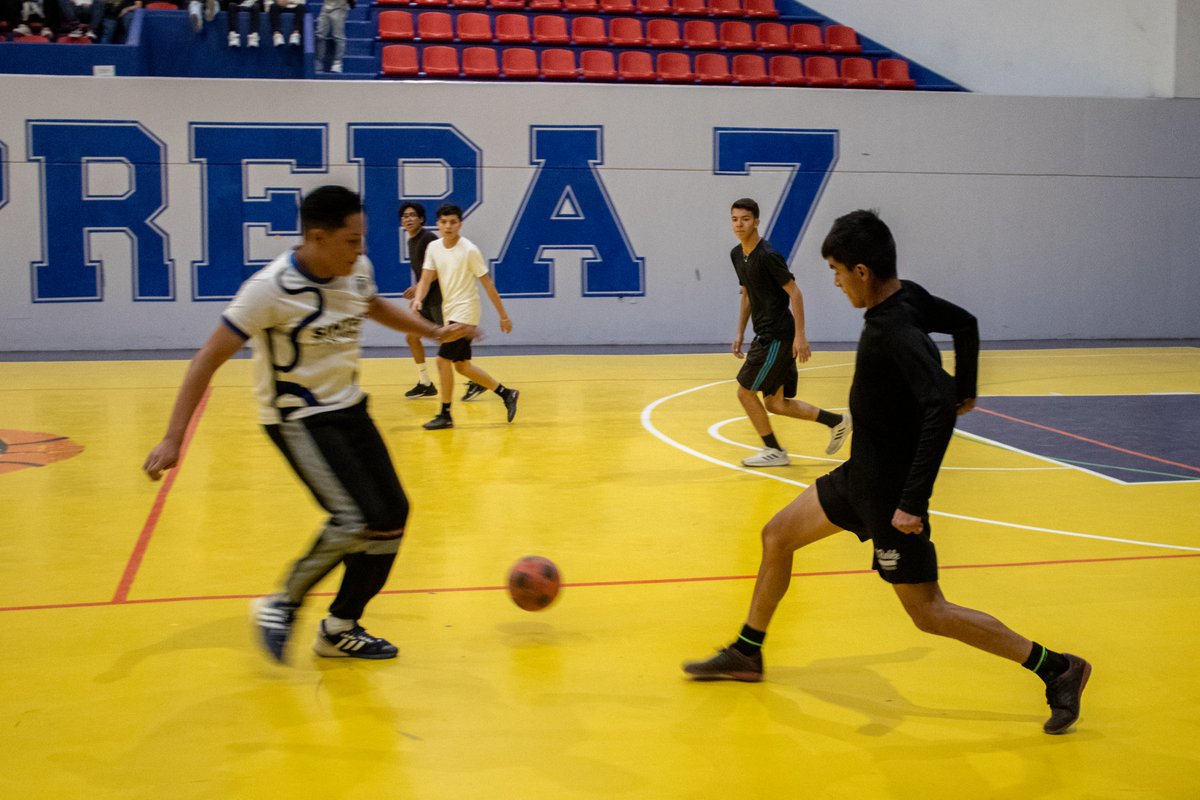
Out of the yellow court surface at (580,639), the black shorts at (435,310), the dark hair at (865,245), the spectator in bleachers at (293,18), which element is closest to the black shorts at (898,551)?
the yellow court surface at (580,639)

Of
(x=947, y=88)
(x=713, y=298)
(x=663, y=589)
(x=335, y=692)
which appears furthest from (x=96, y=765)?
(x=947, y=88)

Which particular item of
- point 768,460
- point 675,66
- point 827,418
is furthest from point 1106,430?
point 675,66

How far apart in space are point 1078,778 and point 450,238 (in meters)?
8.03

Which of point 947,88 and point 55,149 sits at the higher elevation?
point 947,88

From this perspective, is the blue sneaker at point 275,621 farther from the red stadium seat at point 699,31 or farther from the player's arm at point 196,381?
the red stadium seat at point 699,31

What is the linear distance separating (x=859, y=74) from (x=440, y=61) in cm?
692

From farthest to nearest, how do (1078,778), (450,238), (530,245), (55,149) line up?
(530,245) → (55,149) → (450,238) → (1078,778)

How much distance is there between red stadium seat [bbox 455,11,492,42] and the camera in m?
19.5

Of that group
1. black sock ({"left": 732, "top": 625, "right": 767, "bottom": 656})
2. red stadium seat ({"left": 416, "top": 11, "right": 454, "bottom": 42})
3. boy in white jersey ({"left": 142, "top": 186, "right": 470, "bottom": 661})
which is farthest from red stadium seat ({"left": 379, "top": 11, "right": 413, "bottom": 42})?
black sock ({"left": 732, "top": 625, "right": 767, "bottom": 656})

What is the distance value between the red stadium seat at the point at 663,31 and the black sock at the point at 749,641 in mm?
16851

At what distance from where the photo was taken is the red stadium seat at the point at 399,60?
1828cm

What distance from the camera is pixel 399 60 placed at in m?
18.4

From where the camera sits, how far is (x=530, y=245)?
59.7 ft

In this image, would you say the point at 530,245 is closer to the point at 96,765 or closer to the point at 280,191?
the point at 280,191
